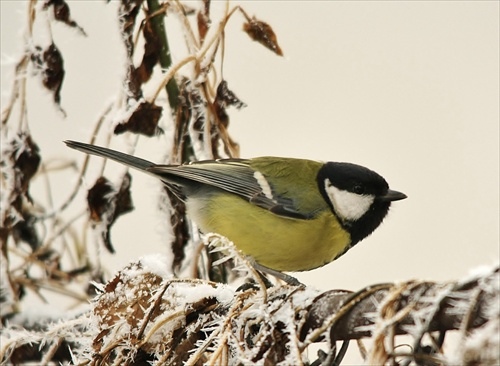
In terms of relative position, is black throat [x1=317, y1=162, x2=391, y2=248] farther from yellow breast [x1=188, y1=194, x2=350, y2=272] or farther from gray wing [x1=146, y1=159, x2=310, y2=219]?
gray wing [x1=146, y1=159, x2=310, y2=219]

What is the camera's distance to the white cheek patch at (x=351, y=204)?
2.34 m

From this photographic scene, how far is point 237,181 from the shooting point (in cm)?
234

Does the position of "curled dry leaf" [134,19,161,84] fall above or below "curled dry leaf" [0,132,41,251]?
above

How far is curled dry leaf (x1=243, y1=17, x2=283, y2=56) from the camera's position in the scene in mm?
2004

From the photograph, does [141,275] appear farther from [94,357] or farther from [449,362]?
[449,362]

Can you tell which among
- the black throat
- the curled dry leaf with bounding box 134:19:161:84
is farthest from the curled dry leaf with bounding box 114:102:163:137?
the black throat

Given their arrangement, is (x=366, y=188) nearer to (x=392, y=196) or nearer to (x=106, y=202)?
(x=392, y=196)

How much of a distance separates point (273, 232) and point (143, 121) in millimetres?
570

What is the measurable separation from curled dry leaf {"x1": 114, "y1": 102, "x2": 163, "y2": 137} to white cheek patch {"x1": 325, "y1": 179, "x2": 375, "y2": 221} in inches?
28.8

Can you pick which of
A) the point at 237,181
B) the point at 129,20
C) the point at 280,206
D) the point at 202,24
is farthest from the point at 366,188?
the point at 129,20

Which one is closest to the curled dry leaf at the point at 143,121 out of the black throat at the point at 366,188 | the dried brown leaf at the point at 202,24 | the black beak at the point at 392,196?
the dried brown leaf at the point at 202,24

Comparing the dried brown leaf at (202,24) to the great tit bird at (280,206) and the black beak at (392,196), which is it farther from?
the black beak at (392,196)

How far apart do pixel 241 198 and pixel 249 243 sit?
0.17 metres

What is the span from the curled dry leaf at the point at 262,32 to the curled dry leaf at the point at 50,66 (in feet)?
1.68
